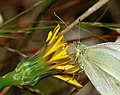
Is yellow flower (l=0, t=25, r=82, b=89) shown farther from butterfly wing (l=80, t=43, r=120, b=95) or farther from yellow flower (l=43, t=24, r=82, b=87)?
butterfly wing (l=80, t=43, r=120, b=95)

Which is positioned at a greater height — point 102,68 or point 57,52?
point 57,52

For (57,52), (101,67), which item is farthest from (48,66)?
(101,67)

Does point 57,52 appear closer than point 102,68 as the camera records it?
Yes

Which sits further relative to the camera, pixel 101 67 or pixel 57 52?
pixel 101 67

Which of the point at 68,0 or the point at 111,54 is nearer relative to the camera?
the point at 111,54

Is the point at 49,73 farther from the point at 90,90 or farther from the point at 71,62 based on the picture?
the point at 90,90

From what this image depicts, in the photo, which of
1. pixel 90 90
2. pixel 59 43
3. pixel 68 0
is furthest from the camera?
pixel 68 0

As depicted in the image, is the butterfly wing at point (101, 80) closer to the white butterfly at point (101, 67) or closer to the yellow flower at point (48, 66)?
the white butterfly at point (101, 67)

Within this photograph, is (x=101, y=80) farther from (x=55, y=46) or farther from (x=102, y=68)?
(x=55, y=46)

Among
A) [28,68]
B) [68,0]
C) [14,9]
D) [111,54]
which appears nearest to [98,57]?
[111,54]

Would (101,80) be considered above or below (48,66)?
below
